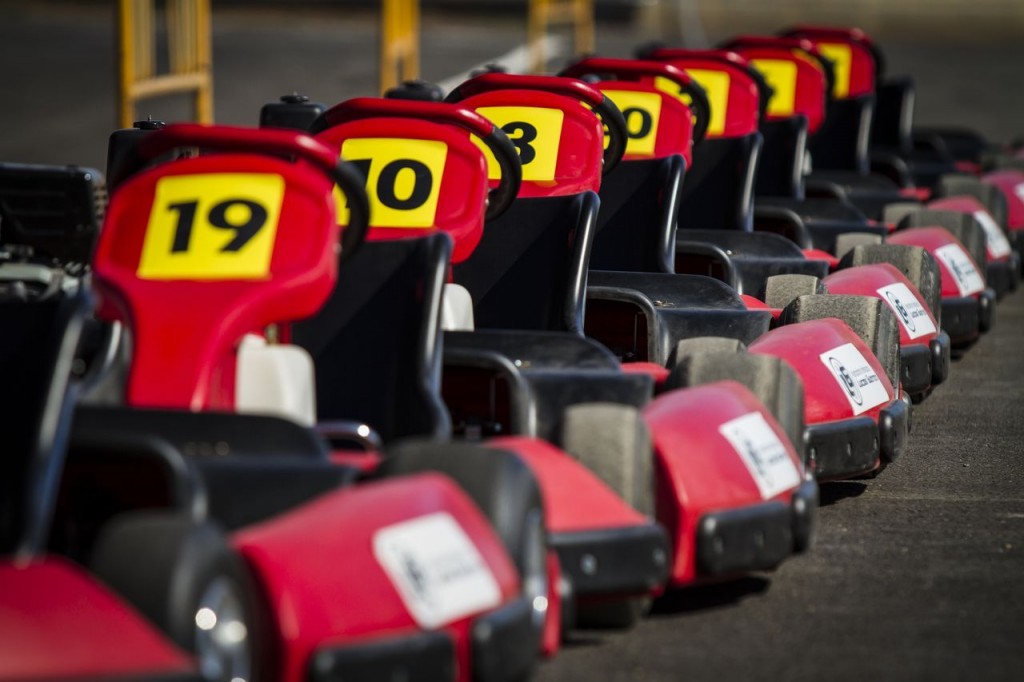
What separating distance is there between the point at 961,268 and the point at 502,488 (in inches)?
148

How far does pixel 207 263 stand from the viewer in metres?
3.60

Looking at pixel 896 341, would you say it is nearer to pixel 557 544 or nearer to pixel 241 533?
pixel 557 544

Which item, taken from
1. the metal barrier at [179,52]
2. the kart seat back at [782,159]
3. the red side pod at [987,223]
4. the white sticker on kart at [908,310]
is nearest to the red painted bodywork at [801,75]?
the kart seat back at [782,159]

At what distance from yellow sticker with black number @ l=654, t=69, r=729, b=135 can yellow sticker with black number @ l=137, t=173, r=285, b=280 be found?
10.3 ft

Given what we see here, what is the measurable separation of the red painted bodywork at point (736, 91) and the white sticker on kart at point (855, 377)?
2148mm

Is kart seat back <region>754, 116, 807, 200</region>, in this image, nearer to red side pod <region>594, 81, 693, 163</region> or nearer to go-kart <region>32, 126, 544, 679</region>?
red side pod <region>594, 81, 693, 163</region>

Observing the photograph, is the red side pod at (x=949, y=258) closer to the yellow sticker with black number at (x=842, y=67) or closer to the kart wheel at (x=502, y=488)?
the yellow sticker with black number at (x=842, y=67)

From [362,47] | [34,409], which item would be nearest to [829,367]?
[34,409]

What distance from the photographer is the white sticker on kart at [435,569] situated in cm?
288

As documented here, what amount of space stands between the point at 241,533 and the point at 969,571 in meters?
1.64

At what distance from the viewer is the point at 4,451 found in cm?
300

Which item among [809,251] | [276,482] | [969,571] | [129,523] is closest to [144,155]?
[276,482]

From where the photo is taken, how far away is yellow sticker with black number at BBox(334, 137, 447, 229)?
435 cm

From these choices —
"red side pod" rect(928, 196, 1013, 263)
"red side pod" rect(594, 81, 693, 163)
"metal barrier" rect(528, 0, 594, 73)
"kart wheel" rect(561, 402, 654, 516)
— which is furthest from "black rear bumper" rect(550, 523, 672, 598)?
"metal barrier" rect(528, 0, 594, 73)
